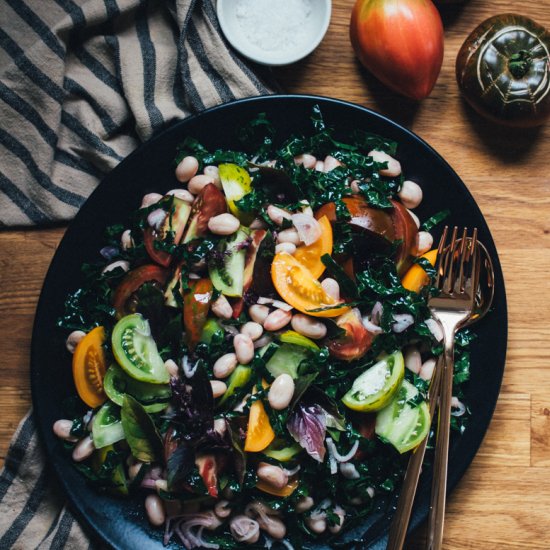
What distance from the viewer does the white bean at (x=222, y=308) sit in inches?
70.1

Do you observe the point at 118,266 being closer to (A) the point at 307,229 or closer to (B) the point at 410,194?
(A) the point at 307,229

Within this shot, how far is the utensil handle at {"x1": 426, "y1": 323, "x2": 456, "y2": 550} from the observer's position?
5.78 ft

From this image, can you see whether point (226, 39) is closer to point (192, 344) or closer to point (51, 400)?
point (192, 344)

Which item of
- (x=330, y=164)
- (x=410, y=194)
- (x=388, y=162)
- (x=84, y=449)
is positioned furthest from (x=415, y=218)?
(x=84, y=449)

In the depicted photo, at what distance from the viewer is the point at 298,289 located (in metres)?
1.78

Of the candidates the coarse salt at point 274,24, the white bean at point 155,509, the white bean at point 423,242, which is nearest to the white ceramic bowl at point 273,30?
the coarse salt at point 274,24

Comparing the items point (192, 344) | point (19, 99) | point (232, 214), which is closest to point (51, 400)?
point (192, 344)

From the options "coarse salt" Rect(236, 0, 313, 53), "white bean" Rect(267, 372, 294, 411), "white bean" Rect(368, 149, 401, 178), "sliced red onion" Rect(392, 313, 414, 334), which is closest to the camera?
"white bean" Rect(267, 372, 294, 411)

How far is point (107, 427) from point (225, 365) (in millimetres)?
347

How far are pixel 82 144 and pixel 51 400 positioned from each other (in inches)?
28.4

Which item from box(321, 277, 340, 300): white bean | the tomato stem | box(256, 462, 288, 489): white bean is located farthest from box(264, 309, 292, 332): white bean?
the tomato stem

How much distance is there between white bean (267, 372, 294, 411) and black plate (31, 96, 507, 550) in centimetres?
47

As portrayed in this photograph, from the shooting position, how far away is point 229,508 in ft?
6.05

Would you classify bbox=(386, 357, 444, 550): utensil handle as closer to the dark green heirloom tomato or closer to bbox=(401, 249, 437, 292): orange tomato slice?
bbox=(401, 249, 437, 292): orange tomato slice
